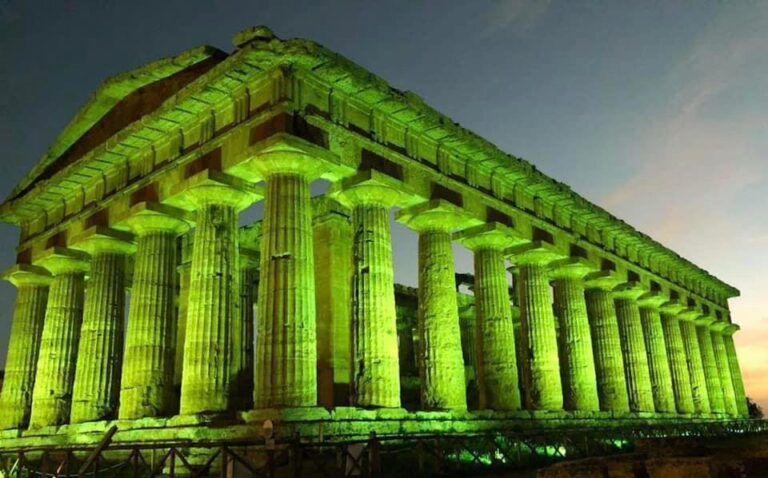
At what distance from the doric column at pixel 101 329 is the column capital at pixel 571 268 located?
1607 centimetres

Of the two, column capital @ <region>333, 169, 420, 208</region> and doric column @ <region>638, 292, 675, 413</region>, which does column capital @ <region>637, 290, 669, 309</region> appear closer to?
doric column @ <region>638, 292, 675, 413</region>

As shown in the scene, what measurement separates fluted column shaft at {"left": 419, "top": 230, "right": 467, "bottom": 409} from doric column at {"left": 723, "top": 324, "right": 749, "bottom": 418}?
30.5 metres

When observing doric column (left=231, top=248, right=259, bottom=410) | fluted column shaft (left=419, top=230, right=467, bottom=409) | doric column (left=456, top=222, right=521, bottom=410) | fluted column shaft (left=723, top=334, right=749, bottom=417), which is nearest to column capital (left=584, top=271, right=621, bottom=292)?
doric column (left=456, top=222, right=521, bottom=410)

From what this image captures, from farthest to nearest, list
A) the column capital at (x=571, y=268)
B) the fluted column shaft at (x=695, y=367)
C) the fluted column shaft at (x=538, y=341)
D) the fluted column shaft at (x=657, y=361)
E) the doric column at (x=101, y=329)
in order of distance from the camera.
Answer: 1. the fluted column shaft at (x=695, y=367)
2. the fluted column shaft at (x=657, y=361)
3. the column capital at (x=571, y=268)
4. the fluted column shaft at (x=538, y=341)
5. the doric column at (x=101, y=329)

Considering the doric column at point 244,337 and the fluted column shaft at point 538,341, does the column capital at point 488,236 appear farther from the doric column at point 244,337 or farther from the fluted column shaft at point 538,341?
the doric column at point 244,337

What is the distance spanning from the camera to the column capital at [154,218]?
62.7 feet

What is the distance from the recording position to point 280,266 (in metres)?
15.7

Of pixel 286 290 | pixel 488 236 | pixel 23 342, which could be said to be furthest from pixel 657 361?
pixel 23 342

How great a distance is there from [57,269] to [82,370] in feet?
15.5

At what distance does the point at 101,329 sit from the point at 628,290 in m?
22.3

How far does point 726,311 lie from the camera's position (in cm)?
4425

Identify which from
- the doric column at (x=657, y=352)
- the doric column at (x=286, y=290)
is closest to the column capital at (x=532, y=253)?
the doric column at (x=657, y=352)

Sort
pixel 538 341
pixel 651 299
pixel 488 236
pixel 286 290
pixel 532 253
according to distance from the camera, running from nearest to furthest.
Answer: pixel 286 290, pixel 488 236, pixel 538 341, pixel 532 253, pixel 651 299

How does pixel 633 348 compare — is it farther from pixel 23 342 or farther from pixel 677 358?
pixel 23 342
